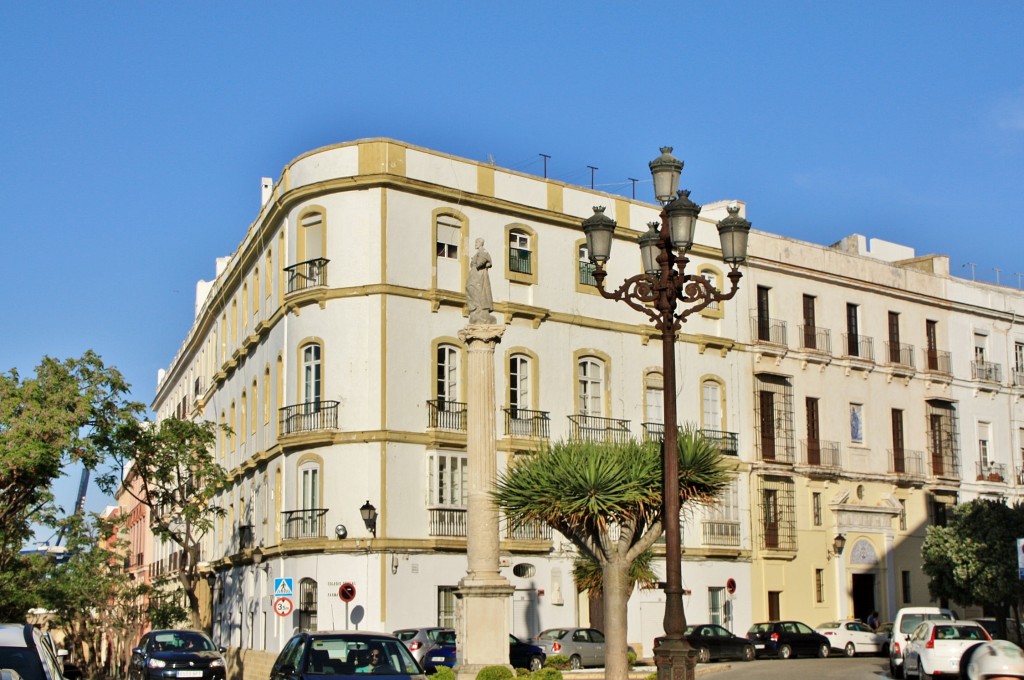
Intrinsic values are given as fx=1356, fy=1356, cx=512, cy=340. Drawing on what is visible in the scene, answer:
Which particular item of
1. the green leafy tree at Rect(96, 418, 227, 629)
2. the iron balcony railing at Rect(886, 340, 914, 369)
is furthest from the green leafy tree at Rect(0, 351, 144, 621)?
the iron balcony railing at Rect(886, 340, 914, 369)

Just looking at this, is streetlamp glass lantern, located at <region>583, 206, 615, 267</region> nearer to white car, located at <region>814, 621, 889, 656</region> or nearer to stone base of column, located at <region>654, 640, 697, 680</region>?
stone base of column, located at <region>654, 640, 697, 680</region>

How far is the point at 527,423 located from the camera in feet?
133

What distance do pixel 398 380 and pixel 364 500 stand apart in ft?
11.4

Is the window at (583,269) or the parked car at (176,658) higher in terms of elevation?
the window at (583,269)

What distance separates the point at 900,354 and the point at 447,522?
22741mm

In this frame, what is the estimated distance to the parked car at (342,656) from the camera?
16922 mm

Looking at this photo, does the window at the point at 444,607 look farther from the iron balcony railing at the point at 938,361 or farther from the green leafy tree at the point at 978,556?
the iron balcony railing at the point at 938,361

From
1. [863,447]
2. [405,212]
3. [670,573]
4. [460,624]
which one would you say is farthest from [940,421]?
[670,573]

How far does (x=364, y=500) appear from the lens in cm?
3675

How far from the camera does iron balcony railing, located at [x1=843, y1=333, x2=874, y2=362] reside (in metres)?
50.4

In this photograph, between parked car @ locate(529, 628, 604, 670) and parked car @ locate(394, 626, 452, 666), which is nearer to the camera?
parked car @ locate(394, 626, 452, 666)

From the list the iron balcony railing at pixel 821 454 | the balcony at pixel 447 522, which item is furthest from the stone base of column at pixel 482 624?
the iron balcony railing at pixel 821 454

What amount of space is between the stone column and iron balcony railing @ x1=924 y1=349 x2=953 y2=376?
108 feet

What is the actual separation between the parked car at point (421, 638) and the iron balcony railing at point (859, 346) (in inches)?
923
